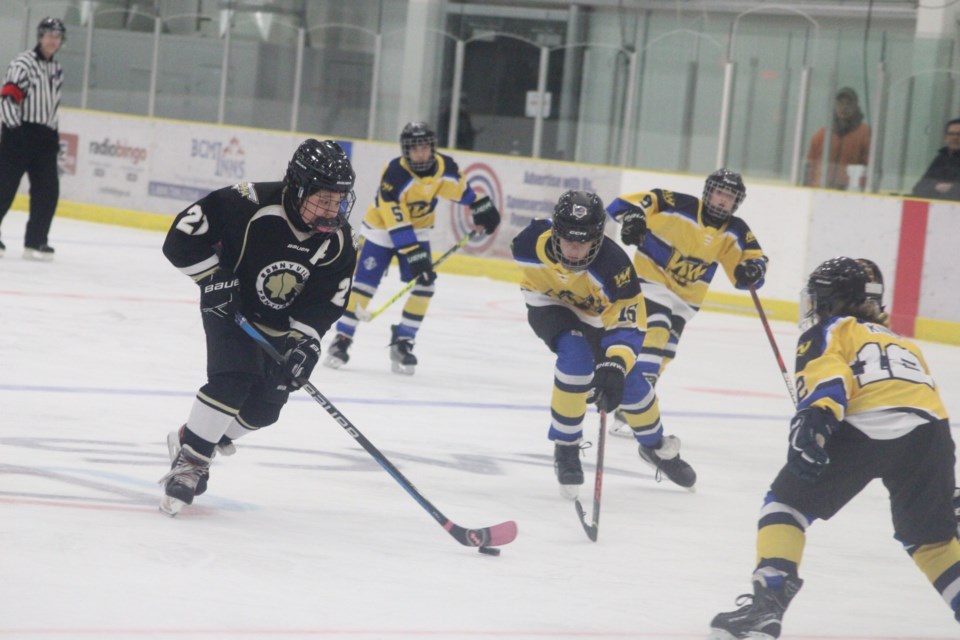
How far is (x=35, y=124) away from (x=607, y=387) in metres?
5.97

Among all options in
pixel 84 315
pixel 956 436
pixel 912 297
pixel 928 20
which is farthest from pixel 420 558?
pixel 928 20

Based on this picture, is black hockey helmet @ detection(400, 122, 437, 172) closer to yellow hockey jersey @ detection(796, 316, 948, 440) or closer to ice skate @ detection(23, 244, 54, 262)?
ice skate @ detection(23, 244, 54, 262)

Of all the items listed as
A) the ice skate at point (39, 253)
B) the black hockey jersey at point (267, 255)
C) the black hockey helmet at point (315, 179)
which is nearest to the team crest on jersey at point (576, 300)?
the black hockey jersey at point (267, 255)

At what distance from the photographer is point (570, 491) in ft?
13.8

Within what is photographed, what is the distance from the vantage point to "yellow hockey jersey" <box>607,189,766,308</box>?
5.61 meters

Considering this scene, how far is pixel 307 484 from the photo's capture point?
13.5 feet

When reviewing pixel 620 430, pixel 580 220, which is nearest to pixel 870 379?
pixel 580 220

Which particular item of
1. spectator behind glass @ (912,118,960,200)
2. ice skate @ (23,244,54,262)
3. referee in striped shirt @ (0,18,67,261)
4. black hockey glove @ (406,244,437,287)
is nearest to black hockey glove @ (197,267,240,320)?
black hockey glove @ (406,244,437,287)

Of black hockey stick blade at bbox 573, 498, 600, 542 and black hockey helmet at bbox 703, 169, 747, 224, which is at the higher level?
black hockey helmet at bbox 703, 169, 747, 224

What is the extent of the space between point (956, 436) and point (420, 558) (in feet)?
10.7

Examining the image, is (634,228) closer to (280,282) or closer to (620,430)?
(620,430)

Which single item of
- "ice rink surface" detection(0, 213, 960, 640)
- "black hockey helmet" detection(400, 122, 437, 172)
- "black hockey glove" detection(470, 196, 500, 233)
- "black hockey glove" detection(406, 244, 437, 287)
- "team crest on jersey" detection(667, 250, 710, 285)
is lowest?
"ice rink surface" detection(0, 213, 960, 640)

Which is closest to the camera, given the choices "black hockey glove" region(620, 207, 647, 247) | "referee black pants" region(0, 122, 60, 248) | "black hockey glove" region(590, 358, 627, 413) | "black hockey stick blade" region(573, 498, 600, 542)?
"black hockey stick blade" region(573, 498, 600, 542)

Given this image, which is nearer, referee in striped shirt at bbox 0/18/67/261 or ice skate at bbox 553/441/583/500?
ice skate at bbox 553/441/583/500
